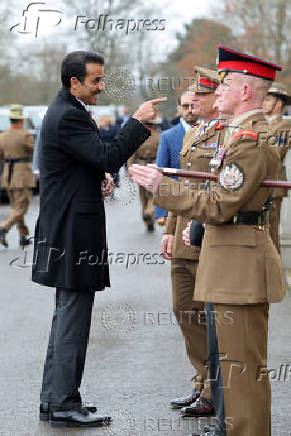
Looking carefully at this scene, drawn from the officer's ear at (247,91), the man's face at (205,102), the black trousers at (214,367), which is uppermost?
the officer's ear at (247,91)

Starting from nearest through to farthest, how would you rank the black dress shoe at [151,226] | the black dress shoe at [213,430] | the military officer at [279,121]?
the black dress shoe at [213,430] → the military officer at [279,121] → the black dress shoe at [151,226]

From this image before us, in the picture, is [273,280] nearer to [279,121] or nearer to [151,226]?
[279,121]

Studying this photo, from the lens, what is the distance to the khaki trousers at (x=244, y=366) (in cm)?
465

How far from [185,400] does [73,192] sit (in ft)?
4.71

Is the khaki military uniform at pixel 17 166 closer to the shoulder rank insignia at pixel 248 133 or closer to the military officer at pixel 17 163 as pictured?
the military officer at pixel 17 163

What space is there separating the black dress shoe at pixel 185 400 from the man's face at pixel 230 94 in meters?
2.07

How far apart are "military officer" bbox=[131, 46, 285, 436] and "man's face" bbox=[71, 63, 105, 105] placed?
3.82ft

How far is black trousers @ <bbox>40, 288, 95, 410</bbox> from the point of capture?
5762 mm

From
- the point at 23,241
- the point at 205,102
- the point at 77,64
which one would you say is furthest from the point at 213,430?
the point at 23,241

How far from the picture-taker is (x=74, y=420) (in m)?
5.73

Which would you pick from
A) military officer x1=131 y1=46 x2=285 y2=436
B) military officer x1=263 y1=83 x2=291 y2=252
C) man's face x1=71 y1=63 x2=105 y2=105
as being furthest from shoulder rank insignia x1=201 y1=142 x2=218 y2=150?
military officer x1=263 y1=83 x2=291 y2=252

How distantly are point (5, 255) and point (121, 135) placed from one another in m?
8.72

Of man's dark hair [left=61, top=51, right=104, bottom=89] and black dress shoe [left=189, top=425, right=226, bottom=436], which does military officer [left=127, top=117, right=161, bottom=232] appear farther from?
black dress shoe [left=189, top=425, right=226, bottom=436]

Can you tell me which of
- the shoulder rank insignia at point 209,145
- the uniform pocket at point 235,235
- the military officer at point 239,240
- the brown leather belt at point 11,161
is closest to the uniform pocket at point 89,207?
the shoulder rank insignia at point 209,145
